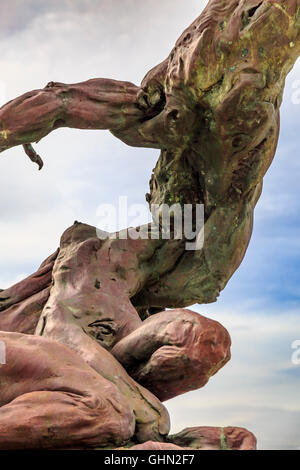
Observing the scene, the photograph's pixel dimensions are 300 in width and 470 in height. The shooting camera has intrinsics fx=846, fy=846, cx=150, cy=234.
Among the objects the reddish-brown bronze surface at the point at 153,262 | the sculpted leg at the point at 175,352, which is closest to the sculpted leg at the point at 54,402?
the reddish-brown bronze surface at the point at 153,262

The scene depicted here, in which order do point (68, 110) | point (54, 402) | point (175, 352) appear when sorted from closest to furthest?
point (54, 402) → point (175, 352) → point (68, 110)

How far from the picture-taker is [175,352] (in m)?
3.91

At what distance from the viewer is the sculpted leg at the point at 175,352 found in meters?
3.88

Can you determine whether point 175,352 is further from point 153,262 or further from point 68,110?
point 68,110

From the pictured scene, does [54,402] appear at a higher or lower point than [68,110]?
lower

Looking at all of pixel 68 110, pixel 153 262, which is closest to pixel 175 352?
pixel 153 262

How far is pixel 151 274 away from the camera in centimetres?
477

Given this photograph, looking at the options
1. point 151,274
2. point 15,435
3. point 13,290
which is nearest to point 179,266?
point 151,274

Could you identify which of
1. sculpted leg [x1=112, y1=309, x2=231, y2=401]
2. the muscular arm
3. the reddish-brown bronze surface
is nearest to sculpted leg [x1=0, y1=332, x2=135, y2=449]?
the reddish-brown bronze surface

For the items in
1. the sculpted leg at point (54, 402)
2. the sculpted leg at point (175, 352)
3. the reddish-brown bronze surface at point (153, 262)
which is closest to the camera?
the sculpted leg at point (54, 402)

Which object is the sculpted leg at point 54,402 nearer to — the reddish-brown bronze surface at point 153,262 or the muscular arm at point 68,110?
the reddish-brown bronze surface at point 153,262

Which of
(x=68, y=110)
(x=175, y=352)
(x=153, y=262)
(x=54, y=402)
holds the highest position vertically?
(x=68, y=110)

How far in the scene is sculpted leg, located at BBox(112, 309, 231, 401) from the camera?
388cm
